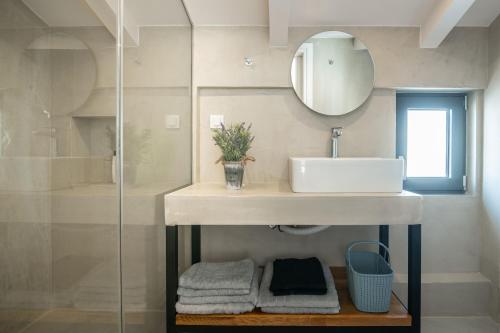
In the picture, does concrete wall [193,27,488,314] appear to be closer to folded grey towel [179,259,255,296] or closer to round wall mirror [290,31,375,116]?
round wall mirror [290,31,375,116]

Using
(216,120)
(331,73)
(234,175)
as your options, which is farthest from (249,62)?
(234,175)

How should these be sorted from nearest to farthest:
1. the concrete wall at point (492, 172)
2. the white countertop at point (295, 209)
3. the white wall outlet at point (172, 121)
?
the white countertop at point (295, 209) → the white wall outlet at point (172, 121) → the concrete wall at point (492, 172)

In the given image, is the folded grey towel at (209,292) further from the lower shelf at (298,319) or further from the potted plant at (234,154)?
the potted plant at (234,154)

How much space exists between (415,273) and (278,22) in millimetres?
1609

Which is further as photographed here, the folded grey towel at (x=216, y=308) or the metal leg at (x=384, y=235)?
the metal leg at (x=384, y=235)

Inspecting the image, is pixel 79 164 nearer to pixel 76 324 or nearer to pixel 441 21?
pixel 76 324

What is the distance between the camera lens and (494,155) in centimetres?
189

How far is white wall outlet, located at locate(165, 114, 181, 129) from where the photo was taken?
1502mm

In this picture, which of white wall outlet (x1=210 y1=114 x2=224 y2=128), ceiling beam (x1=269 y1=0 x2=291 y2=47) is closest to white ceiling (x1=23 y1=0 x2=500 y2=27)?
ceiling beam (x1=269 y1=0 x2=291 y2=47)

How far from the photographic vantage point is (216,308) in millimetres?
1441

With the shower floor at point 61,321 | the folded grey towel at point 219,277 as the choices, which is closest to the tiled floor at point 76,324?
the shower floor at point 61,321

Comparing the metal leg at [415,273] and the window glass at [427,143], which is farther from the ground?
the window glass at [427,143]

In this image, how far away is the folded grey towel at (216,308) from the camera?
144cm

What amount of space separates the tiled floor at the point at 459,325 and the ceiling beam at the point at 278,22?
210 cm
